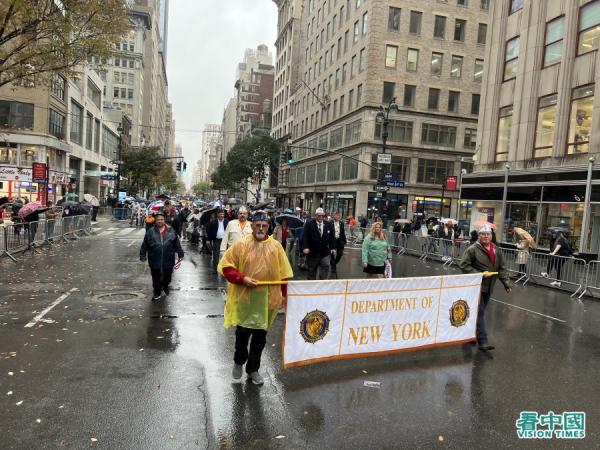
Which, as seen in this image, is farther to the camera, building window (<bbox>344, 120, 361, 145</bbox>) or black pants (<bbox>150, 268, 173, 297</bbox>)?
building window (<bbox>344, 120, 361, 145</bbox>)

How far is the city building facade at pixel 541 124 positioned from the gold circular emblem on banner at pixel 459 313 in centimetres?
1401

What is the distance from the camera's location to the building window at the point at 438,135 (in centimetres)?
4700

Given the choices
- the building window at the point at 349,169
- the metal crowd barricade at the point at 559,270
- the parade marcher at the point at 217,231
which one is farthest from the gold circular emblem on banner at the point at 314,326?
the building window at the point at 349,169

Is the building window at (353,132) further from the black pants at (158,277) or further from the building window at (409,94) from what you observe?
the black pants at (158,277)

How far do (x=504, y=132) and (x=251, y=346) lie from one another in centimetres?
2431

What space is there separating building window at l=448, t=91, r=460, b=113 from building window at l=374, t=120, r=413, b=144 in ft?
16.7

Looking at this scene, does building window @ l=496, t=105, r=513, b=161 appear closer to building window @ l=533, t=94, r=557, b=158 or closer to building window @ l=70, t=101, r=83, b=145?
building window @ l=533, t=94, r=557, b=158

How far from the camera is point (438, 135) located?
47.4 m

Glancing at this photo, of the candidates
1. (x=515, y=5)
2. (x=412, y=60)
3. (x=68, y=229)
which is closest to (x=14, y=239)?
(x=68, y=229)

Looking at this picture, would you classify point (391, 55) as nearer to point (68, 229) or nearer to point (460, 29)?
point (460, 29)

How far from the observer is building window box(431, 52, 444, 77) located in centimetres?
4725

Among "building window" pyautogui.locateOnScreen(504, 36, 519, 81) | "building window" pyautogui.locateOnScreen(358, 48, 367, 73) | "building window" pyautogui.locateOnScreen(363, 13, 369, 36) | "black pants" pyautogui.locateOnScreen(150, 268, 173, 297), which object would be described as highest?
"building window" pyautogui.locateOnScreen(363, 13, 369, 36)

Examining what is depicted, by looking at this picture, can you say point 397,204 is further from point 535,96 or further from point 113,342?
point 113,342
